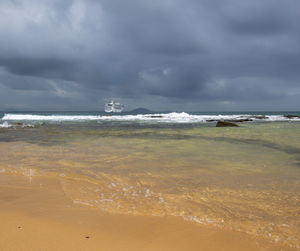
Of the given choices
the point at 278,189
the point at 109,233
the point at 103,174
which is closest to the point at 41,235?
the point at 109,233

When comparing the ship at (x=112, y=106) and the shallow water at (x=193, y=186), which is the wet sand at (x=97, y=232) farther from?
the ship at (x=112, y=106)

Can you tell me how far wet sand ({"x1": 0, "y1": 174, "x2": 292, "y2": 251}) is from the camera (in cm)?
215

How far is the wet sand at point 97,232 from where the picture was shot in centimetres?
215

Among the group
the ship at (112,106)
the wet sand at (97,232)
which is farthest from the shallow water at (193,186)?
the ship at (112,106)

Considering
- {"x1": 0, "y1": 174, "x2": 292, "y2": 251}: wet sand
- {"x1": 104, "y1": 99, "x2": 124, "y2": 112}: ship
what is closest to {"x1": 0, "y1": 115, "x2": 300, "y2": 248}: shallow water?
{"x1": 0, "y1": 174, "x2": 292, "y2": 251}: wet sand

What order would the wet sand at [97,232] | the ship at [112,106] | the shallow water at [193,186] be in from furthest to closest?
the ship at [112,106] < the shallow water at [193,186] < the wet sand at [97,232]

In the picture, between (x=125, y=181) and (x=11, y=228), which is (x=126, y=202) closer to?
(x=125, y=181)

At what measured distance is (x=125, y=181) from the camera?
425 cm

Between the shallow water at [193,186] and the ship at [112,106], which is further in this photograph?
the ship at [112,106]

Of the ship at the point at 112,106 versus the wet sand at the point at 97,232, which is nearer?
the wet sand at the point at 97,232

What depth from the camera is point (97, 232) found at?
93.3 inches

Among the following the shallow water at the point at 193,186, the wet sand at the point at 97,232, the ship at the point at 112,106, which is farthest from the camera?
the ship at the point at 112,106

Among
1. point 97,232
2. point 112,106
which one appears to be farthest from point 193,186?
point 112,106

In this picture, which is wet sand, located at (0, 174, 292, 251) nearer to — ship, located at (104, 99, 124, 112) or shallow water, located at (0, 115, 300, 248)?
shallow water, located at (0, 115, 300, 248)
